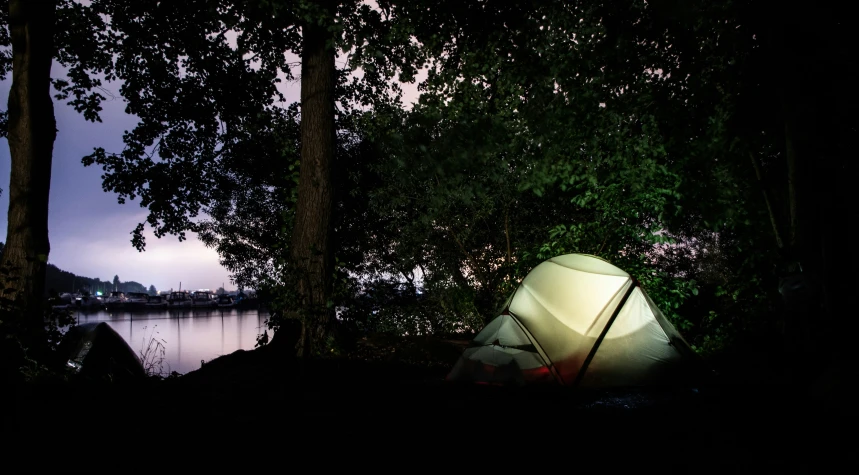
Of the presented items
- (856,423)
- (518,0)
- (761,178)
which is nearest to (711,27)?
(761,178)

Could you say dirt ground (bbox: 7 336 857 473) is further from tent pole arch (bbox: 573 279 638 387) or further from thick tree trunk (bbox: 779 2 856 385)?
thick tree trunk (bbox: 779 2 856 385)

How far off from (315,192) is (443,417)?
5.06 metres

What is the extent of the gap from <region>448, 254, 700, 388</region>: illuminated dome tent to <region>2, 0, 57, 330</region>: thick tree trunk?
19.3ft

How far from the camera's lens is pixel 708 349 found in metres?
10.1

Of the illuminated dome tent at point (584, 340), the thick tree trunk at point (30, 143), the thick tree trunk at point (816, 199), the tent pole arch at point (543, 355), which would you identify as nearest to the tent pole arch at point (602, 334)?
the illuminated dome tent at point (584, 340)

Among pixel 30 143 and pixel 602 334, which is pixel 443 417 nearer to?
pixel 602 334

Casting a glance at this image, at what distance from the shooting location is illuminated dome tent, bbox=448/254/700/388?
6.76 m

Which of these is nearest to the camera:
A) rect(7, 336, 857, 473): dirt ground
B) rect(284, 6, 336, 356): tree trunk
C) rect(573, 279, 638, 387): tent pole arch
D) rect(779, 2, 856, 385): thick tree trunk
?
rect(7, 336, 857, 473): dirt ground

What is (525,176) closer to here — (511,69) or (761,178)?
(511,69)

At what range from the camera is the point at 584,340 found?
22.7 feet

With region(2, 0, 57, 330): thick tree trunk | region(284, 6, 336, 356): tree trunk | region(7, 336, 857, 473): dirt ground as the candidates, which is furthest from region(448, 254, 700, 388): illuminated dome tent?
region(2, 0, 57, 330): thick tree trunk

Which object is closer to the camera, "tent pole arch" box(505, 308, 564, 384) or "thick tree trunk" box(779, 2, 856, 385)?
"thick tree trunk" box(779, 2, 856, 385)

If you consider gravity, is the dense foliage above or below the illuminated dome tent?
above

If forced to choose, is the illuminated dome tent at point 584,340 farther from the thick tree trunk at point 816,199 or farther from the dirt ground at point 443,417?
the thick tree trunk at point 816,199
